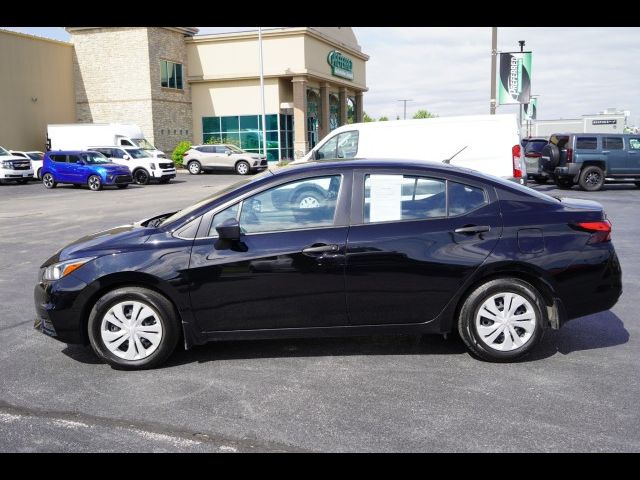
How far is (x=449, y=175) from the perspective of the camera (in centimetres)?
495

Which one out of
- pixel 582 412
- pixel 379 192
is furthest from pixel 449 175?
pixel 582 412

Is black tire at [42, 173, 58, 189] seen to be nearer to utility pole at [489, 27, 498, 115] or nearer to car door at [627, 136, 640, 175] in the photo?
utility pole at [489, 27, 498, 115]

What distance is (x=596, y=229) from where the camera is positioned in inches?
193

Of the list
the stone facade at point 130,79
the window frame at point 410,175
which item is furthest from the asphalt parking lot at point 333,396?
the stone facade at point 130,79

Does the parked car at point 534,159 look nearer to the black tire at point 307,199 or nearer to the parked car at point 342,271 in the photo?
the parked car at point 342,271

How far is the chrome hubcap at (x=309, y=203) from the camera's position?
15.8 ft

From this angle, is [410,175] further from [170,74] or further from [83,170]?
[170,74]

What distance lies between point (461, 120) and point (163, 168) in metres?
16.9

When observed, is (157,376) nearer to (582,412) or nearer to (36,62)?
(582,412)

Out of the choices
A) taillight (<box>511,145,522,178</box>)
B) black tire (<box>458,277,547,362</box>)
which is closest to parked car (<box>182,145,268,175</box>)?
taillight (<box>511,145,522,178</box>)

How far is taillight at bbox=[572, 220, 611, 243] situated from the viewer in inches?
193

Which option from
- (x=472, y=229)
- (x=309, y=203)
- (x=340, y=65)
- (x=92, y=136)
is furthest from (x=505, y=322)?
(x=340, y=65)

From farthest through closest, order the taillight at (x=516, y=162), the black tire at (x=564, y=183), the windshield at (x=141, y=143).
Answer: the windshield at (x=141, y=143) → the black tire at (x=564, y=183) → the taillight at (x=516, y=162)

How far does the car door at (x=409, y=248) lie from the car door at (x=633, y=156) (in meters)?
17.3
